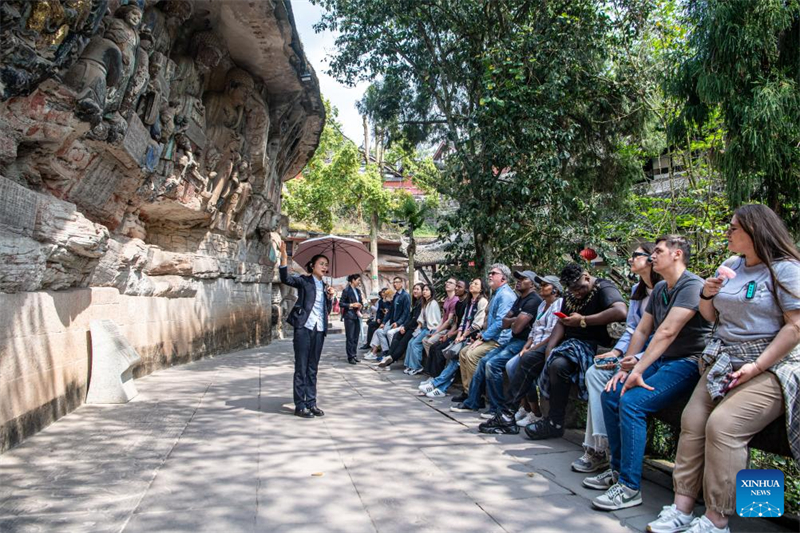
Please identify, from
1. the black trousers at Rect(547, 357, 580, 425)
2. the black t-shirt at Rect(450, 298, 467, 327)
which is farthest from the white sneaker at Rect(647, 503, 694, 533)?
the black t-shirt at Rect(450, 298, 467, 327)

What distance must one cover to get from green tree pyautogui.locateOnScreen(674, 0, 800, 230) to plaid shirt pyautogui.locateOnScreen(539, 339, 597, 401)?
3721 mm

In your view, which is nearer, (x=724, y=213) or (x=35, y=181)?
(x=35, y=181)

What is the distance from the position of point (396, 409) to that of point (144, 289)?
4.35m

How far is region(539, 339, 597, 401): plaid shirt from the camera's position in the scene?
4.53m

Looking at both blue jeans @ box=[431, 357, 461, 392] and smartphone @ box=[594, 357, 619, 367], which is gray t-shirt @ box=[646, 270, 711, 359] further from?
blue jeans @ box=[431, 357, 461, 392]

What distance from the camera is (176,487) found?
11.6ft

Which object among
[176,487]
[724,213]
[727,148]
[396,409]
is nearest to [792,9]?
[727,148]

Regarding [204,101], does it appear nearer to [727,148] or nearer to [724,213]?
[727,148]

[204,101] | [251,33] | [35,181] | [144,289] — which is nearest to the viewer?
[35,181]

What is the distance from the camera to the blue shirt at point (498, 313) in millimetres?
6293

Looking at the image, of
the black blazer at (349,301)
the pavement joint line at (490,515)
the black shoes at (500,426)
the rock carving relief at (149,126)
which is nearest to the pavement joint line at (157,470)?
the rock carving relief at (149,126)

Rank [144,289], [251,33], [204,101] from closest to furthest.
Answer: [144,289] → [251,33] → [204,101]

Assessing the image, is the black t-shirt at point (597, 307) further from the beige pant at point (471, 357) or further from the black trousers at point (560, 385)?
the beige pant at point (471, 357)

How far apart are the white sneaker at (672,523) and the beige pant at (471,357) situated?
10.9 ft
